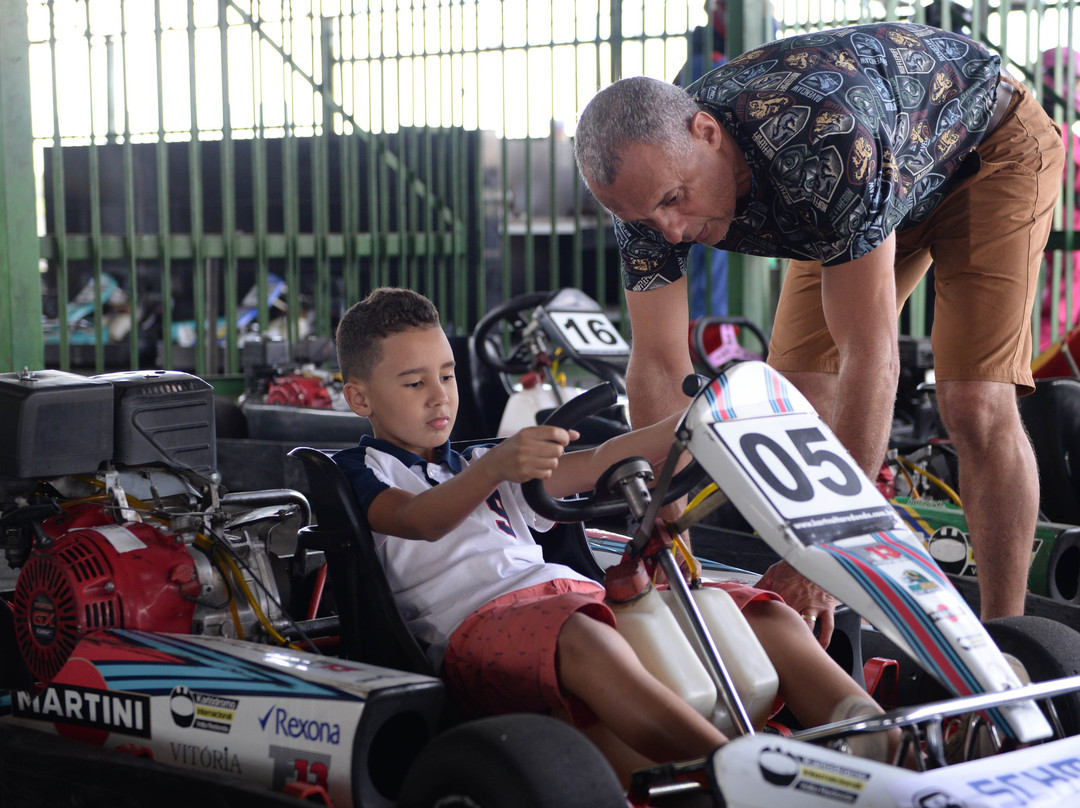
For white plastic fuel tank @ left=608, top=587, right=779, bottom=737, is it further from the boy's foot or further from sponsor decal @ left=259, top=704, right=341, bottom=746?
sponsor decal @ left=259, top=704, right=341, bottom=746

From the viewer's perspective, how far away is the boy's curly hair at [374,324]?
5.00 ft

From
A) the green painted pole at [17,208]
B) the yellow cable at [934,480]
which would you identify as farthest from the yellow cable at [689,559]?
the green painted pole at [17,208]

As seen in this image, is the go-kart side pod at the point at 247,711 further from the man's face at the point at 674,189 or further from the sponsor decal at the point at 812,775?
the man's face at the point at 674,189

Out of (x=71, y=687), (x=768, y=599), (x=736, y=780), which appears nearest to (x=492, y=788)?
(x=736, y=780)

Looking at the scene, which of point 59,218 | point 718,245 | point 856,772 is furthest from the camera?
point 59,218

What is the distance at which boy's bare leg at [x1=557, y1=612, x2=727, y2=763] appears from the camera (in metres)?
1.18

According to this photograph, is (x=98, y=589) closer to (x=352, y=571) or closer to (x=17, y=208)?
(x=352, y=571)

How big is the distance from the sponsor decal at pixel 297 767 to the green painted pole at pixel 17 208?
3057 millimetres

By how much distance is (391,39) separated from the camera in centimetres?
546

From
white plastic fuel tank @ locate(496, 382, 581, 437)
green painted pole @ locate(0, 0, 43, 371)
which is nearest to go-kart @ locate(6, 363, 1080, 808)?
white plastic fuel tank @ locate(496, 382, 581, 437)

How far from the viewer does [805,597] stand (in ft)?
4.90

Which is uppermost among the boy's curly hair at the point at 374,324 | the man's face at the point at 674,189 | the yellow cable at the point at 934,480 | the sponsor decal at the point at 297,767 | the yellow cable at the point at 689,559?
the man's face at the point at 674,189

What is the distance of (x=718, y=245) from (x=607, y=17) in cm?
360

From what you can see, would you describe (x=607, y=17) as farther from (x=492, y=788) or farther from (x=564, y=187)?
(x=492, y=788)
